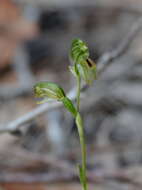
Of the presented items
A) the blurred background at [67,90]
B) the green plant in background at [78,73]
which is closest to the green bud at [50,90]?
the green plant in background at [78,73]

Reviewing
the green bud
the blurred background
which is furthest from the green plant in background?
the blurred background

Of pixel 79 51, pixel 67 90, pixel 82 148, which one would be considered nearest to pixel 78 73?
pixel 79 51

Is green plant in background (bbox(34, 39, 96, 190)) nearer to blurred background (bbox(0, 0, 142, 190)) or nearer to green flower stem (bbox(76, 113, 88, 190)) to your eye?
green flower stem (bbox(76, 113, 88, 190))

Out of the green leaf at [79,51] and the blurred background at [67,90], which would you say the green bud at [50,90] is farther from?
the blurred background at [67,90]

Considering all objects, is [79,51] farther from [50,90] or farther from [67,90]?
[67,90]

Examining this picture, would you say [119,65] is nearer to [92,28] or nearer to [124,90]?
[124,90]
